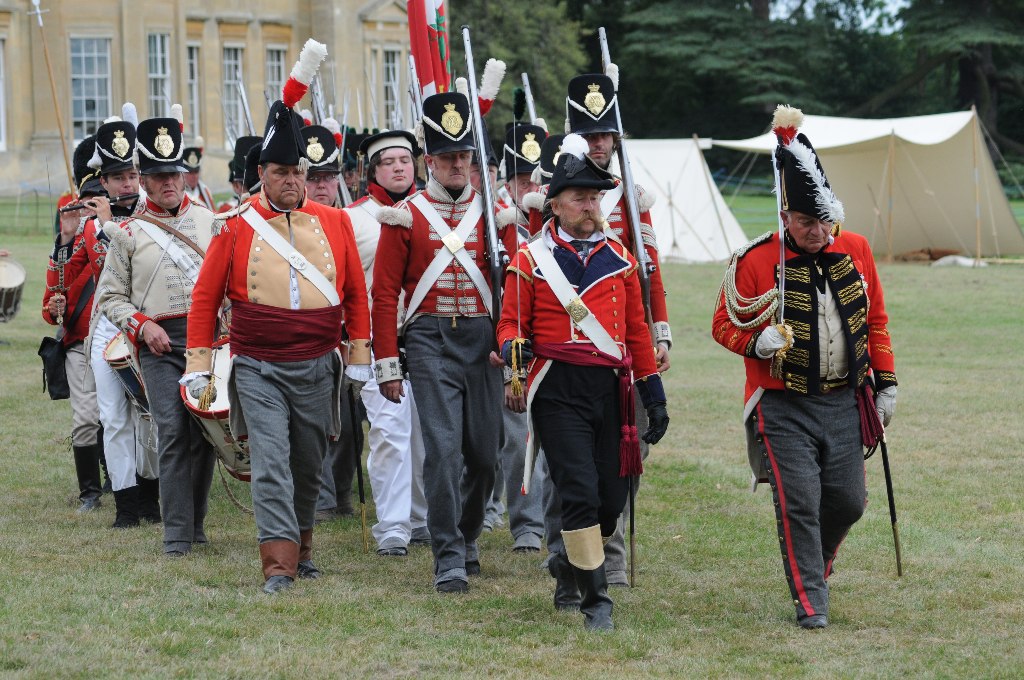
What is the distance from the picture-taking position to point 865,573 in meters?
6.93

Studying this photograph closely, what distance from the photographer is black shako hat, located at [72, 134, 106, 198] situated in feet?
29.5

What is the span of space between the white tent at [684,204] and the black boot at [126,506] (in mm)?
19982

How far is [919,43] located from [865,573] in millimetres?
48928

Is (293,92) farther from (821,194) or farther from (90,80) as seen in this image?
(90,80)

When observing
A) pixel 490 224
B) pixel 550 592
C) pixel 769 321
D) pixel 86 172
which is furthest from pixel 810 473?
pixel 86 172

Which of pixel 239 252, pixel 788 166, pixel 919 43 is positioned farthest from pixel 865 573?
pixel 919 43

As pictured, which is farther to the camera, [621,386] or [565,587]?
[565,587]

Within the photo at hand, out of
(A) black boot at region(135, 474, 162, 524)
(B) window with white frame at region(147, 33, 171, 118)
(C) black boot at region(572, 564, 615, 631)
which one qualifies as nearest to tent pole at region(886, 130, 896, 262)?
(A) black boot at region(135, 474, 162, 524)

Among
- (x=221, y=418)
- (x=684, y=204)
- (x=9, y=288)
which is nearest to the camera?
(x=221, y=418)

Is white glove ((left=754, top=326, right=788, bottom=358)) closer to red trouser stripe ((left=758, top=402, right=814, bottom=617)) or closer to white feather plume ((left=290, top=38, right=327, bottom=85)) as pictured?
red trouser stripe ((left=758, top=402, right=814, bottom=617))

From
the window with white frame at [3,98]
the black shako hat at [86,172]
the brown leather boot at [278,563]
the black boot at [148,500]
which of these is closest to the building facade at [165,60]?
the window with white frame at [3,98]

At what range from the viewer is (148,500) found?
8383mm

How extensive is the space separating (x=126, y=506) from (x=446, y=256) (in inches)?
100

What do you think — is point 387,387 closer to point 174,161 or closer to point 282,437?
point 282,437
